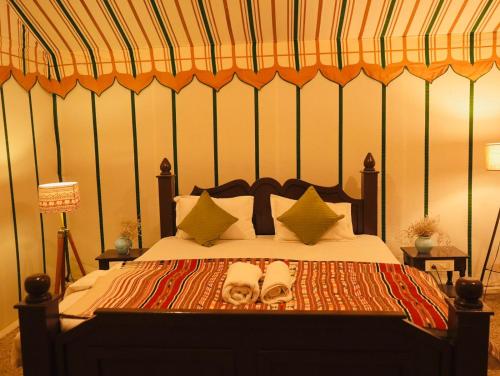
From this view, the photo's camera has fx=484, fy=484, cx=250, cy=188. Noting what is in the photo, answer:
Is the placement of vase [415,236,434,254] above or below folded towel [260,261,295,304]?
below

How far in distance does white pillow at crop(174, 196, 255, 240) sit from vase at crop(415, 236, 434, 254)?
4.04 ft

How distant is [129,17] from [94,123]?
1.00 m

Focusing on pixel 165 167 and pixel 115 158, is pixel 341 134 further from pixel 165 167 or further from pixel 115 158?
pixel 115 158

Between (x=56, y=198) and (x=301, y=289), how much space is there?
79.0 inches

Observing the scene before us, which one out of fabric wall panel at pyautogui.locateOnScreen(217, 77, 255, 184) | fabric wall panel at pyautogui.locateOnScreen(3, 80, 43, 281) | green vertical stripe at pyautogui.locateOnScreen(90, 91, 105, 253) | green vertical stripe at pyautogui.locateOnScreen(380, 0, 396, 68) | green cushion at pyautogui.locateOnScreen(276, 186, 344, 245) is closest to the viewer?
green cushion at pyautogui.locateOnScreen(276, 186, 344, 245)

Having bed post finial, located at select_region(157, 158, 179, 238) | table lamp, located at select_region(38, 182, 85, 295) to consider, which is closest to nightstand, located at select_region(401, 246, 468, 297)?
bed post finial, located at select_region(157, 158, 179, 238)

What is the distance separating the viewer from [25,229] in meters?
3.76

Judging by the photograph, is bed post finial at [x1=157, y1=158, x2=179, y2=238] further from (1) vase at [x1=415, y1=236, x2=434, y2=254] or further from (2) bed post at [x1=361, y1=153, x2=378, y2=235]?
(1) vase at [x1=415, y1=236, x2=434, y2=254]

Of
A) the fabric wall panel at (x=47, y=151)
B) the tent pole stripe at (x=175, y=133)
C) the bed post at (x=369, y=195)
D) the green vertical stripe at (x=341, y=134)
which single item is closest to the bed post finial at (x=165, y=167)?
the tent pole stripe at (x=175, y=133)

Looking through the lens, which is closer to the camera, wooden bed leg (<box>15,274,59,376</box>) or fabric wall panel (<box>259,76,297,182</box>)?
wooden bed leg (<box>15,274,59,376</box>)

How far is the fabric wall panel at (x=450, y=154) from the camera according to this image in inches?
153

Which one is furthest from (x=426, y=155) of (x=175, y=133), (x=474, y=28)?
(x=175, y=133)

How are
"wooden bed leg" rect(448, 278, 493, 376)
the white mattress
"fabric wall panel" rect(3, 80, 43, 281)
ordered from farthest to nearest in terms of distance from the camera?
1. "fabric wall panel" rect(3, 80, 43, 281)
2. the white mattress
3. "wooden bed leg" rect(448, 278, 493, 376)

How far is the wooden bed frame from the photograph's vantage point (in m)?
1.79
